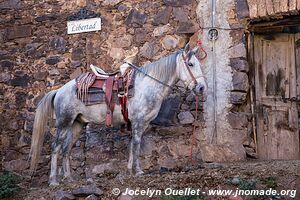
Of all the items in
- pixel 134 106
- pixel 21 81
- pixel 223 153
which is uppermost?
pixel 21 81

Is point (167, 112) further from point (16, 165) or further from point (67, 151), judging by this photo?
point (16, 165)

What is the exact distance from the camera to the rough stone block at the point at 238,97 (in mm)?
7082

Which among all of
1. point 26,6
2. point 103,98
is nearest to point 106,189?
point 103,98

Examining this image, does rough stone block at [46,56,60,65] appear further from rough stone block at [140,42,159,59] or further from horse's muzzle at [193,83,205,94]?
horse's muzzle at [193,83,205,94]

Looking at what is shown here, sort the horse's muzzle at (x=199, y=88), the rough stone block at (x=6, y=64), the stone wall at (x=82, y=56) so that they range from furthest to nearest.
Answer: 1. the rough stone block at (x=6, y=64)
2. the stone wall at (x=82, y=56)
3. the horse's muzzle at (x=199, y=88)

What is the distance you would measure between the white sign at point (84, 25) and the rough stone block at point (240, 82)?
2239 millimetres

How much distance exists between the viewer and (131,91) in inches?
250

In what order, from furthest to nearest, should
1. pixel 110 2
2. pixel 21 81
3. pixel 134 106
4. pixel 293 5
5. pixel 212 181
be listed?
pixel 21 81 → pixel 110 2 → pixel 293 5 → pixel 134 106 → pixel 212 181

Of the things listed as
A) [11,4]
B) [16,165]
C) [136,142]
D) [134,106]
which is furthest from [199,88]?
[11,4]

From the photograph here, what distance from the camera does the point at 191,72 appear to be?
6227mm

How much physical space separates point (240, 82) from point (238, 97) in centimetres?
22

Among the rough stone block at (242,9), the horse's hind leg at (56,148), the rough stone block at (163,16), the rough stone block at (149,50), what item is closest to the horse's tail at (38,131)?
the horse's hind leg at (56,148)

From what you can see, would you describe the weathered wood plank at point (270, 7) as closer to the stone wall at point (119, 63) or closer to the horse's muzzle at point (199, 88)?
Answer: the stone wall at point (119, 63)

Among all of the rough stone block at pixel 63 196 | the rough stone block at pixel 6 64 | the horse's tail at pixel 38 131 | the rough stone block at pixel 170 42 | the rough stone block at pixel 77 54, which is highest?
the rough stone block at pixel 170 42
